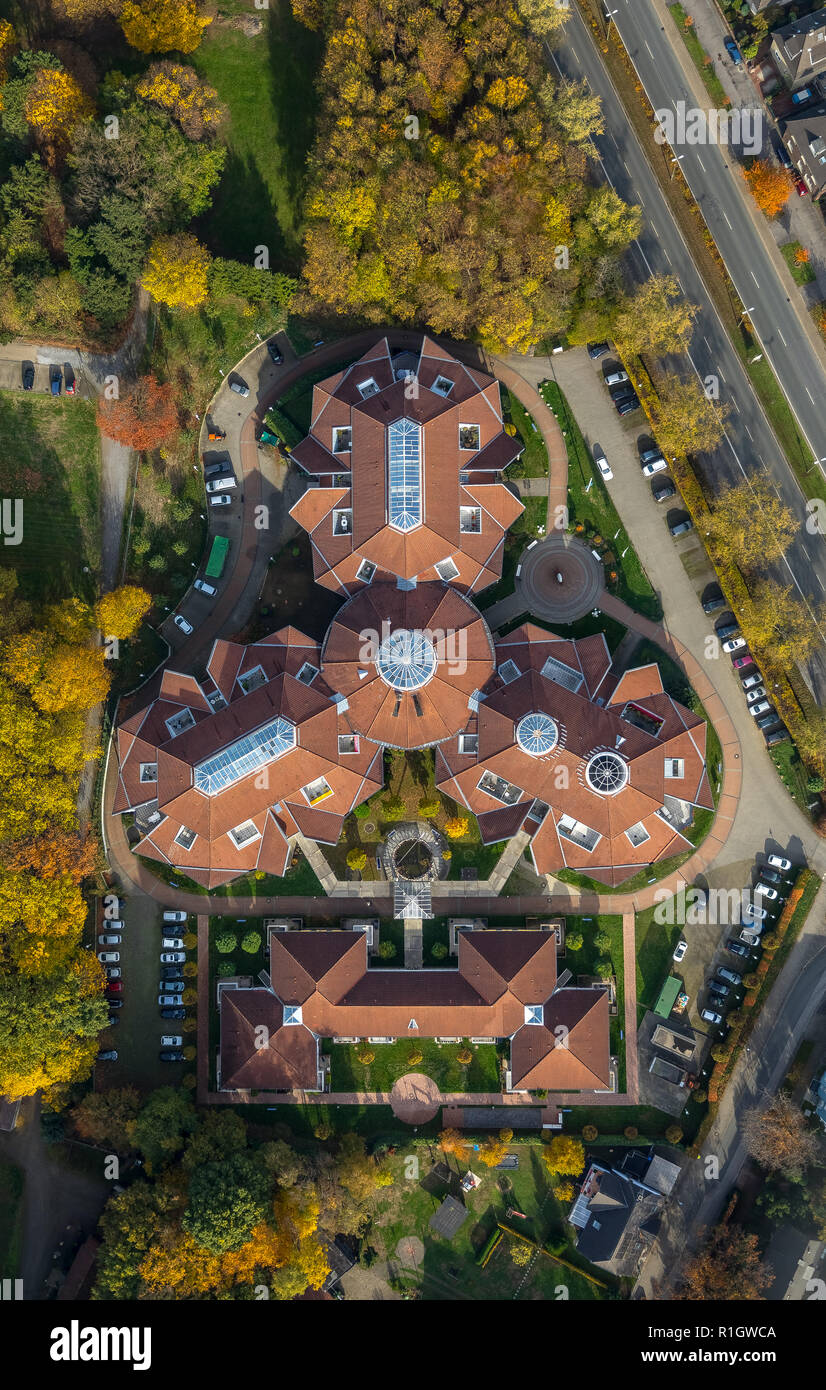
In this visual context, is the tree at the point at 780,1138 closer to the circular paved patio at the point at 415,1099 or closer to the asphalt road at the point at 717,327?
the circular paved patio at the point at 415,1099

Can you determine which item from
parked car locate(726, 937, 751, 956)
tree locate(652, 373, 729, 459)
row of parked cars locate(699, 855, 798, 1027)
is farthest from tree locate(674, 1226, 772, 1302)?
tree locate(652, 373, 729, 459)

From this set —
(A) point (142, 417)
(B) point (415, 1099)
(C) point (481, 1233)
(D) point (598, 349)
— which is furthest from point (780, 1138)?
(A) point (142, 417)

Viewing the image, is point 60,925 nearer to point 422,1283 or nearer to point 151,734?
point 151,734

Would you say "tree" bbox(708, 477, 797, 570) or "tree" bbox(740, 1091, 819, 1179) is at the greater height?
"tree" bbox(708, 477, 797, 570)

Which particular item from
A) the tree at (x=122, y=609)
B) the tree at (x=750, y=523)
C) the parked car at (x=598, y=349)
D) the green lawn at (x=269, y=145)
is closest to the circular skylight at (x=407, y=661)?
the tree at (x=122, y=609)

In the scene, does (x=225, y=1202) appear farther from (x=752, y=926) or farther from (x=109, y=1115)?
(x=752, y=926)

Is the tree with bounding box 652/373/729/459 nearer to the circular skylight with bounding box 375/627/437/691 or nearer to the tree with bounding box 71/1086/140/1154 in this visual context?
the circular skylight with bounding box 375/627/437/691

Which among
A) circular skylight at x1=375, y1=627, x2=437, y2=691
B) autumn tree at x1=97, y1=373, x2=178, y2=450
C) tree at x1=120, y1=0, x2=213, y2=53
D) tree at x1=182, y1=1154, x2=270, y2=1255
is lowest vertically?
tree at x1=182, y1=1154, x2=270, y2=1255
